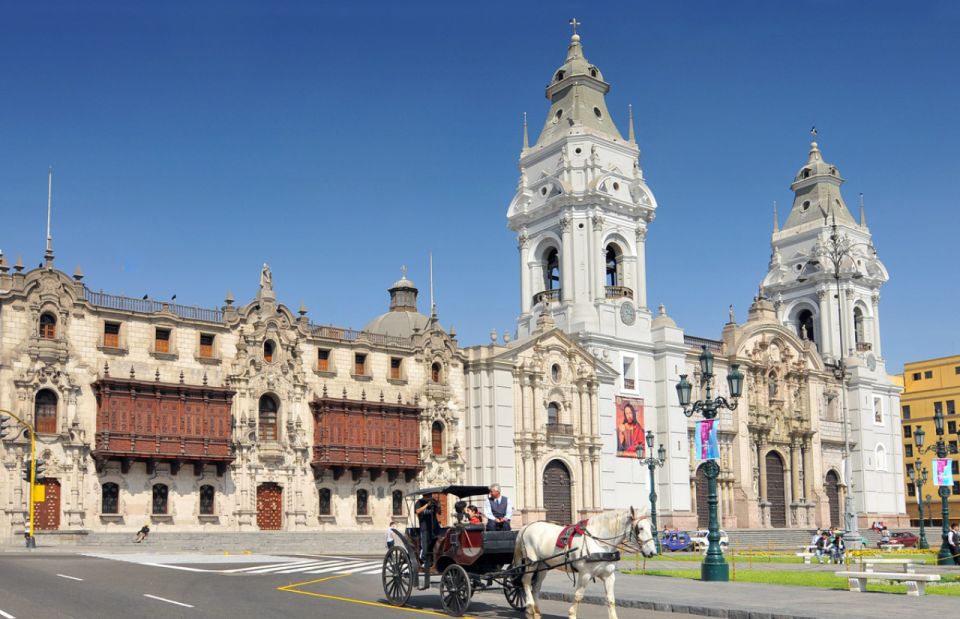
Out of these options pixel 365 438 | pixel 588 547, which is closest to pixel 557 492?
pixel 365 438

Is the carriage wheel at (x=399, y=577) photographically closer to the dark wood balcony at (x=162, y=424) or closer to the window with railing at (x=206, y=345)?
the dark wood balcony at (x=162, y=424)

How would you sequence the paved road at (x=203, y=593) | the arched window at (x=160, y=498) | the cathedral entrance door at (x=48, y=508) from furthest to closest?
1. the arched window at (x=160, y=498)
2. the cathedral entrance door at (x=48, y=508)
3. the paved road at (x=203, y=593)

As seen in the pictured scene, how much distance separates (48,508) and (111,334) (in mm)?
8249

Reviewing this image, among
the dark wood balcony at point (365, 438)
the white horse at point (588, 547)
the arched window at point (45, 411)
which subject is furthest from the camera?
the dark wood balcony at point (365, 438)

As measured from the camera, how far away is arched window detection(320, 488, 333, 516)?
54125mm

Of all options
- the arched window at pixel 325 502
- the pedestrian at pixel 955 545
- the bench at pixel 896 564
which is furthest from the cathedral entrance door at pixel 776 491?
the bench at pixel 896 564

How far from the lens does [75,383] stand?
46906 mm

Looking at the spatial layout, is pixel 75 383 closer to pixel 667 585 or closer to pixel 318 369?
pixel 318 369

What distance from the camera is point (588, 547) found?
18.3 meters

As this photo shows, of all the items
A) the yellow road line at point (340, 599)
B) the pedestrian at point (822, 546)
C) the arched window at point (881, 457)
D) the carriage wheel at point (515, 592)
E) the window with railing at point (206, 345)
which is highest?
the window with railing at point (206, 345)

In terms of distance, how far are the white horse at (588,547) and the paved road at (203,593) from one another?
1.47 m

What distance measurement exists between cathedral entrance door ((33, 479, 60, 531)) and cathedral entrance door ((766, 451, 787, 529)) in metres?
49.3

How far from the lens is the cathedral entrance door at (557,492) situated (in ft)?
205

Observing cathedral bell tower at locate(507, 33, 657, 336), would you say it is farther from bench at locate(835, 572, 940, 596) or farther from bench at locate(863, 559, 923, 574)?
bench at locate(835, 572, 940, 596)
